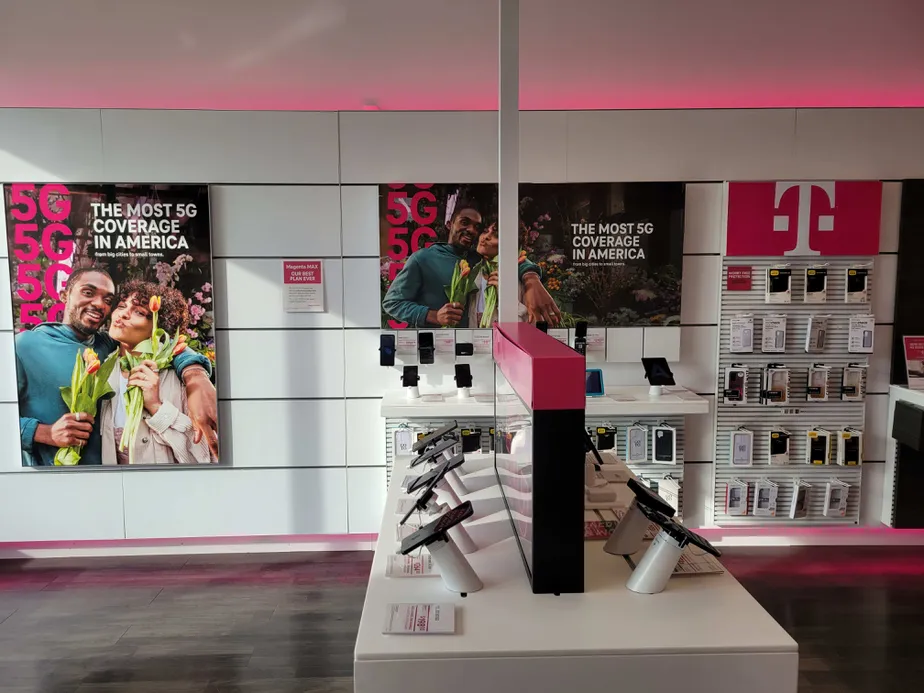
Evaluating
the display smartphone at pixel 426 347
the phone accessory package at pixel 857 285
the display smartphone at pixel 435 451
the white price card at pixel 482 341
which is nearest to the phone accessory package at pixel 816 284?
the phone accessory package at pixel 857 285

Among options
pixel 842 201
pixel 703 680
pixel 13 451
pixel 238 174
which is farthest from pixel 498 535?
pixel 13 451

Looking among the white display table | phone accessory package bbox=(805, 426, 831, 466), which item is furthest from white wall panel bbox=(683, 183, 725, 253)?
the white display table

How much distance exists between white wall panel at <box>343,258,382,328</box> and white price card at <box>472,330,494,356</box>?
0.60 m

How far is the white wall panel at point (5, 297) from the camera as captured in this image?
12.6 feet

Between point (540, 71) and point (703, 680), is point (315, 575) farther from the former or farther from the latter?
point (540, 71)

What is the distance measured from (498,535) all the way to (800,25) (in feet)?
8.33

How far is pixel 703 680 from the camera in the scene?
4.73 feet

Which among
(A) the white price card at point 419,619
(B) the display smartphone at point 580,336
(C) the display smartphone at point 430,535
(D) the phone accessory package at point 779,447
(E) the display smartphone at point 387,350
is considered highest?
(B) the display smartphone at point 580,336

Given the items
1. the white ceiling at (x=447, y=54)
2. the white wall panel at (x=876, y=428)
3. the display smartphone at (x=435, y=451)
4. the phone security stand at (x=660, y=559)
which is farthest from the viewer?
the white wall panel at (x=876, y=428)

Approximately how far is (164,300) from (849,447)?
431 cm

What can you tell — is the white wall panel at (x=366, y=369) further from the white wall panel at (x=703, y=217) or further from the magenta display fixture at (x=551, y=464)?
the magenta display fixture at (x=551, y=464)

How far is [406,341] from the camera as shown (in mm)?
3953

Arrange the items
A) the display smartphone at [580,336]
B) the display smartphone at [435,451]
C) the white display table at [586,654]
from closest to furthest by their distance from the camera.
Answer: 1. the white display table at [586,654]
2. the display smartphone at [435,451]
3. the display smartphone at [580,336]

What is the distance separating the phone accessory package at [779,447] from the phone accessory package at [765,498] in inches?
5.7
